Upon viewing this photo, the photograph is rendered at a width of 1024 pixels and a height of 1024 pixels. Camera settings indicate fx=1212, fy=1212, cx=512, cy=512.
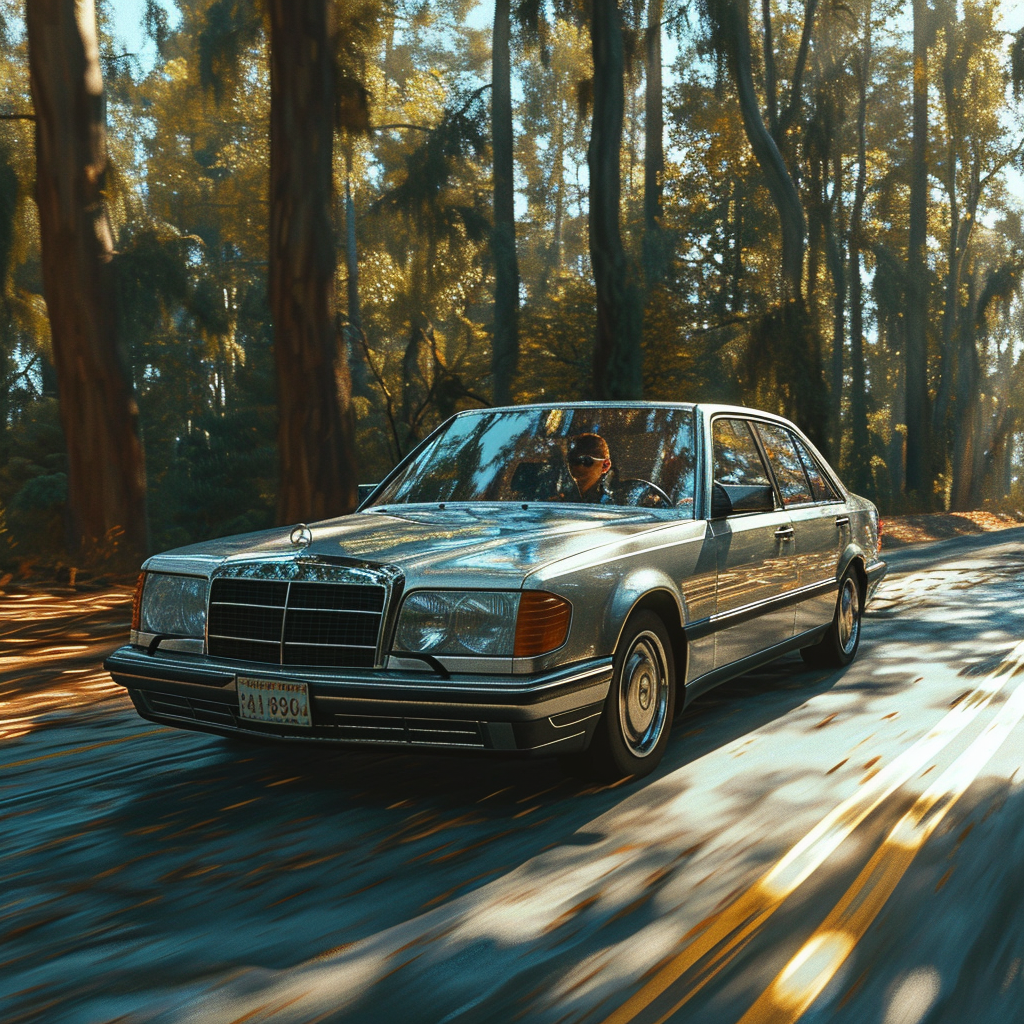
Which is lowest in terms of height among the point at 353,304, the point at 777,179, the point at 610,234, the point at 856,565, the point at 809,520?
the point at 856,565

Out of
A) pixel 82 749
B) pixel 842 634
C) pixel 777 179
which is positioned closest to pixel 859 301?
pixel 777 179

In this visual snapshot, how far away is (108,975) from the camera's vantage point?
323 cm

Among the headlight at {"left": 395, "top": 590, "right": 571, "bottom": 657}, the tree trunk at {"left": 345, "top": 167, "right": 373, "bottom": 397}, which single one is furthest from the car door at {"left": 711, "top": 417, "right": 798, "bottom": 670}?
the tree trunk at {"left": 345, "top": 167, "right": 373, "bottom": 397}

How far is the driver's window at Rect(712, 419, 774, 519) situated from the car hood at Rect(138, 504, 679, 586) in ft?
1.23

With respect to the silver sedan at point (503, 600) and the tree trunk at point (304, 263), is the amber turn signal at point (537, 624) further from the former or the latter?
the tree trunk at point (304, 263)

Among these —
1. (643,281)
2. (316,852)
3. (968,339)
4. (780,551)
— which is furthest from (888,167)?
(316,852)

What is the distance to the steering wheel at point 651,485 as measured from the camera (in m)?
5.91

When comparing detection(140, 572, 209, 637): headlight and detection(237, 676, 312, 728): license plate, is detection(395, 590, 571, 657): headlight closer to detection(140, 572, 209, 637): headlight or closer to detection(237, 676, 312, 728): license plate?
detection(237, 676, 312, 728): license plate

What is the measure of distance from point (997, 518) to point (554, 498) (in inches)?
1374

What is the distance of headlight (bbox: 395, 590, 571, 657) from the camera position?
4434 millimetres

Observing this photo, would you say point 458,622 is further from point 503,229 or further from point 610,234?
point 503,229

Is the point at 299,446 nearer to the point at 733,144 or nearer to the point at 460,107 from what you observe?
the point at 460,107

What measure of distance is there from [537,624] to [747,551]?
2080 mm

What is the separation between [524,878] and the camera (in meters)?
3.95
